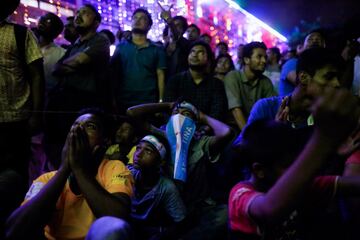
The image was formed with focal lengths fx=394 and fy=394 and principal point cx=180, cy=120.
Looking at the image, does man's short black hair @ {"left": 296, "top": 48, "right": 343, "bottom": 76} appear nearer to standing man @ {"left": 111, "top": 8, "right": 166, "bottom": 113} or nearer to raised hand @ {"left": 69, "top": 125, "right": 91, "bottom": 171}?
raised hand @ {"left": 69, "top": 125, "right": 91, "bottom": 171}

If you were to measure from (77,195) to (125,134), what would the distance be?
1.60 metres

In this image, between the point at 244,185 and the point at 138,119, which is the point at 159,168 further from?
the point at 244,185

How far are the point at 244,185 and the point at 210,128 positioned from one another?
6.55ft

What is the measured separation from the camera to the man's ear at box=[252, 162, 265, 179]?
1845 millimetres

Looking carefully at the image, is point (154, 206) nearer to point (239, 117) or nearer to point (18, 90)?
point (18, 90)

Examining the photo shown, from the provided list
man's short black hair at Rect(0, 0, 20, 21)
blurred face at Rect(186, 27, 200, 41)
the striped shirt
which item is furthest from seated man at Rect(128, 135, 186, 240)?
blurred face at Rect(186, 27, 200, 41)

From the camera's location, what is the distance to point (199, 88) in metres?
4.62

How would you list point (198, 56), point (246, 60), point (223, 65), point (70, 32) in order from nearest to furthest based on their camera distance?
point (198, 56) < point (246, 60) < point (70, 32) < point (223, 65)

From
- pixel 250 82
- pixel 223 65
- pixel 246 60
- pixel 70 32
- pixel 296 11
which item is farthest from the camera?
pixel 296 11

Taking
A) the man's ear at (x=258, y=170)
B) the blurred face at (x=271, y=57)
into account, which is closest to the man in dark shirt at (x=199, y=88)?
the man's ear at (x=258, y=170)

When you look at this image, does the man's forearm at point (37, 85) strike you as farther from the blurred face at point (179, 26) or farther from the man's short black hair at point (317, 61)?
the blurred face at point (179, 26)

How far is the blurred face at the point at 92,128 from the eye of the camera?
2.69 m

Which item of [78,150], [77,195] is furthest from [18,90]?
[78,150]

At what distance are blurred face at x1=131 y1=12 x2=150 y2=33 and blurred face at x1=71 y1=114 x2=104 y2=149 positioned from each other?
2.65 metres
